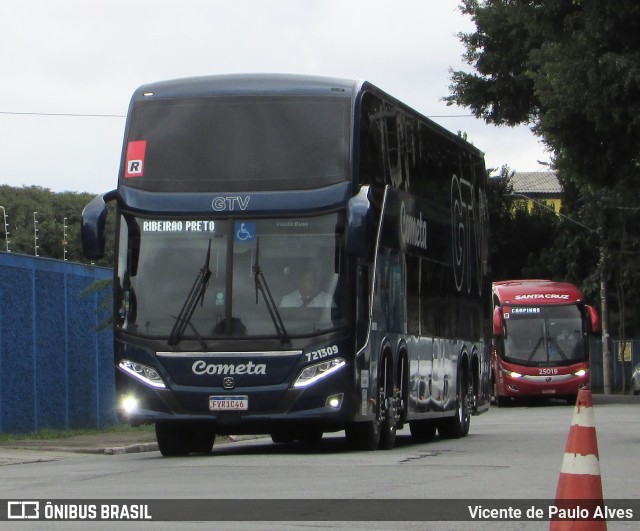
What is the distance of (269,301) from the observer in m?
17.3

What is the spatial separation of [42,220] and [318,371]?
97905mm

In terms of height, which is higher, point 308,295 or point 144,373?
point 308,295

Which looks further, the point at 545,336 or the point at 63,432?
the point at 545,336

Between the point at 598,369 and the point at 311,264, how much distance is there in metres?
53.4

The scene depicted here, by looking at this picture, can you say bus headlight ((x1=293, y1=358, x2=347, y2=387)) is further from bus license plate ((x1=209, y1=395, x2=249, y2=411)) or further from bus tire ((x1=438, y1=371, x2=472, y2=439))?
bus tire ((x1=438, y1=371, x2=472, y2=439))

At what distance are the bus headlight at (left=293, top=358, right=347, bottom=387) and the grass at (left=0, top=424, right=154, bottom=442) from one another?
643 centimetres

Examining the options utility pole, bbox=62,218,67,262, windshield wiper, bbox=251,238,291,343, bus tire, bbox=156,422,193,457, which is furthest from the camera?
utility pole, bbox=62,218,67,262

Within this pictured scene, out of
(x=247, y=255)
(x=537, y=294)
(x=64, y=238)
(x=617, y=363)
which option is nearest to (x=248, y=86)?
(x=247, y=255)

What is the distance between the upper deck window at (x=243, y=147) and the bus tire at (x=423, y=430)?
697 centimetres

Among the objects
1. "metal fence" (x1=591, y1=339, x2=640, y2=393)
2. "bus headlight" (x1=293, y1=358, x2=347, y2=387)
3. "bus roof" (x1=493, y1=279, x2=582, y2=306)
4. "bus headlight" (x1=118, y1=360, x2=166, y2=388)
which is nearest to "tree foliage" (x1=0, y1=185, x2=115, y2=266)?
"metal fence" (x1=591, y1=339, x2=640, y2=393)

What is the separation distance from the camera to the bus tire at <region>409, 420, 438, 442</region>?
77.3 feet

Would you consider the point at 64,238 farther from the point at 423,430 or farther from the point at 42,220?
the point at 423,430

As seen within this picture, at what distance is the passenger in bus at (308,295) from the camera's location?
17359 mm

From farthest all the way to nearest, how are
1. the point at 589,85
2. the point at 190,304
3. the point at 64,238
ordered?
the point at 64,238 → the point at 589,85 → the point at 190,304
